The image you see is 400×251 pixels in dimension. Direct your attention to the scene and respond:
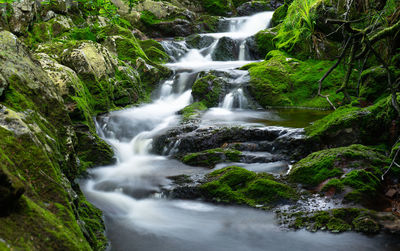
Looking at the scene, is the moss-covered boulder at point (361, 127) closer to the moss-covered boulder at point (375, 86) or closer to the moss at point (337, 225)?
the moss-covered boulder at point (375, 86)

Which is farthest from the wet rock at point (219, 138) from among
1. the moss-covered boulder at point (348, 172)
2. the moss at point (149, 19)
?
the moss at point (149, 19)

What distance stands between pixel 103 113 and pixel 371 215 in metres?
6.82

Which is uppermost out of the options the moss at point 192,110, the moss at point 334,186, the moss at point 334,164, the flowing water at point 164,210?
the moss at point 192,110

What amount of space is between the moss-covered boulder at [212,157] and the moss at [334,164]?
1.29 metres

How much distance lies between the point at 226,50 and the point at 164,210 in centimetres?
1295

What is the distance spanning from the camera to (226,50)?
631 inches

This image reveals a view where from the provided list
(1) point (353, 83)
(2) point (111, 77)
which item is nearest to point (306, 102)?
(1) point (353, 83)

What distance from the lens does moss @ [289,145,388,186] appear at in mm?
4411

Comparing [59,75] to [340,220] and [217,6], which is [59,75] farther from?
[217,6]

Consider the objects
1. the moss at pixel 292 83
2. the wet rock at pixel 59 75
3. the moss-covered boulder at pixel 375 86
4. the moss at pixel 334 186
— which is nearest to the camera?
the moss at pixel 334 186

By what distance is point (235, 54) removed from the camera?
15844 mm

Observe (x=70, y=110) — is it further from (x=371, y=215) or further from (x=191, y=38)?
(x=191, y=38)

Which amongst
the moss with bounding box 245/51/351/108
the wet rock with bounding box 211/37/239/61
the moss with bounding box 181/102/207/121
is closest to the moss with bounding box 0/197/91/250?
the moss with bounding box 181/102/207/121

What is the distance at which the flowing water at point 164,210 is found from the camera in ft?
11.3
